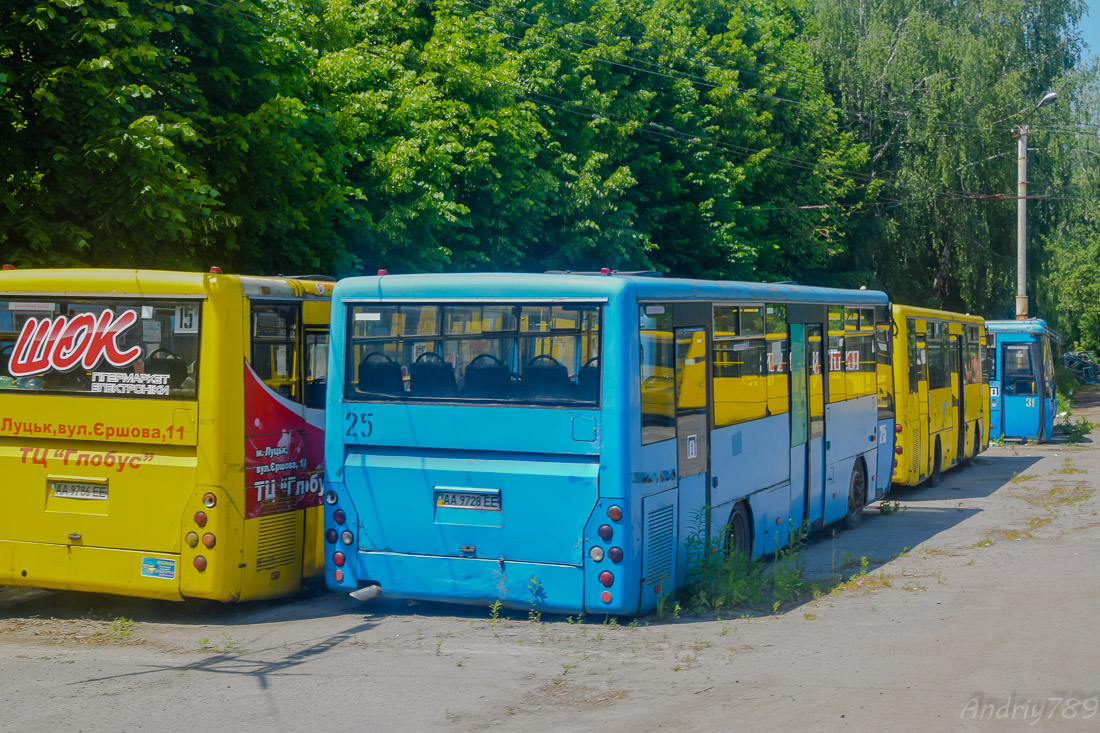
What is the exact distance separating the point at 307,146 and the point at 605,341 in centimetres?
1049

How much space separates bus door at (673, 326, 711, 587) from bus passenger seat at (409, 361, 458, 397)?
191 cm

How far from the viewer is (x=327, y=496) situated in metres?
9.52

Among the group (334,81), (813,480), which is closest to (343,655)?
(813,480)

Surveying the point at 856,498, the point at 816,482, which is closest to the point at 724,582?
the point at 816,482

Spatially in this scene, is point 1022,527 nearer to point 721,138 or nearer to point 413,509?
point 413,509

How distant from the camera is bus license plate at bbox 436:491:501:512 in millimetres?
9016

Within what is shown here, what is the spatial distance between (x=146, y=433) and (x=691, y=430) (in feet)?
14.8

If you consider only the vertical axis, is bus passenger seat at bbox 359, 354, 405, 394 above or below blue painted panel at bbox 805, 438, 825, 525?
above

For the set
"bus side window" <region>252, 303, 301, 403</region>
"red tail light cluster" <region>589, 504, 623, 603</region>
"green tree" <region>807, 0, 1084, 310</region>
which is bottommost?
"red tail light cluster" <region>589, 504, 623, 603</region>

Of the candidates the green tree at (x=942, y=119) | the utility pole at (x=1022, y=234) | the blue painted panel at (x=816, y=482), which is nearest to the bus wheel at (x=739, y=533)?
the blue painted panel at (x=816, y=482)

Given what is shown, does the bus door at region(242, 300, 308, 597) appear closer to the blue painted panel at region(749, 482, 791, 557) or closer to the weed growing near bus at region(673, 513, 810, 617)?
the weed growing near bus at region(673, 513, 810, 617)

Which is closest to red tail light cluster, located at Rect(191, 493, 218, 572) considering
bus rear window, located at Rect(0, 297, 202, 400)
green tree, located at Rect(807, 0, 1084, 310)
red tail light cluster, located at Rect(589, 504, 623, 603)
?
bus rear window, located at Rect(0, 297, 202, 400)

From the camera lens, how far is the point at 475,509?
9.08 metres

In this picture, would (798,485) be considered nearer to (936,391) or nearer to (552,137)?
(936,391)
